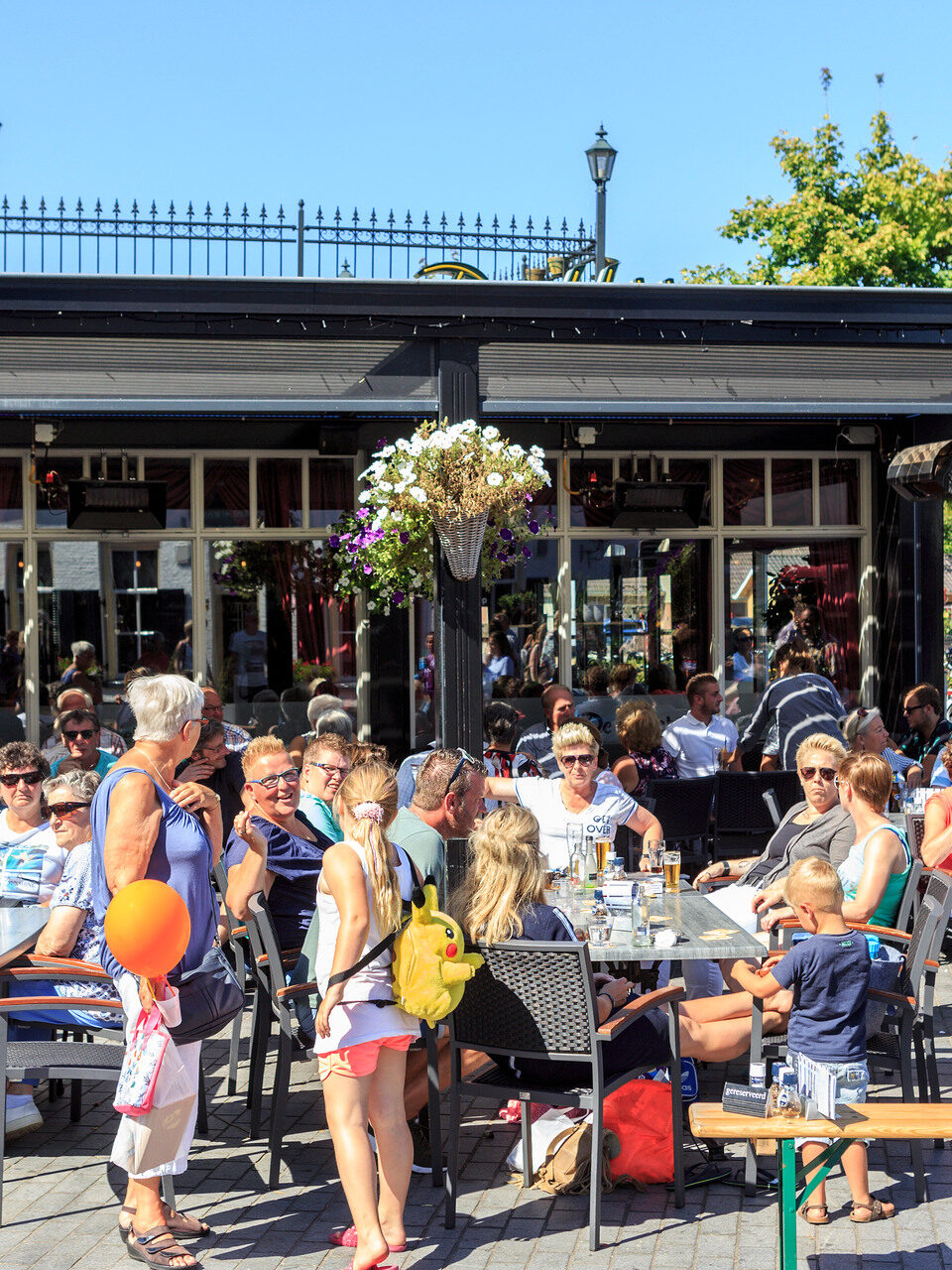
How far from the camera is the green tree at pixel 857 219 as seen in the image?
→ 789 inches

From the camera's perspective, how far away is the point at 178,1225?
3.63m

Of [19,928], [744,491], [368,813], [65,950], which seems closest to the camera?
[368,813]

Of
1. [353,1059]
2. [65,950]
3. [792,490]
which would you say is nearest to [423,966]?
[353,1059]

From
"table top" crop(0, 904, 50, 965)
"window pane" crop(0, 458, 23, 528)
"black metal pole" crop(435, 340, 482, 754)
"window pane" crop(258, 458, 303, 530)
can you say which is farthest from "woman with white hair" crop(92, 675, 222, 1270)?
"window pane" crop(0, 458, 23, 528)

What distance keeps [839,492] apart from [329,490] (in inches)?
158

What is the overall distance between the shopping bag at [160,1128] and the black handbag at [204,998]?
0.28 ft

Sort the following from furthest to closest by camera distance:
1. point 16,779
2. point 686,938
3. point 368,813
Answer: point 16,779 < point 686,938 < point 368,813

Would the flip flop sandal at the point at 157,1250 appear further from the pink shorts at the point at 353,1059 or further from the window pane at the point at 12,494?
the window pane at the point at 12,494

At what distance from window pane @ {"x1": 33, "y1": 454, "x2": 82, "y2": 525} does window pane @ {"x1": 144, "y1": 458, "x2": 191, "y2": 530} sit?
54 cm

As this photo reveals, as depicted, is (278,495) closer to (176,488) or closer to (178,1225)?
(176,488)

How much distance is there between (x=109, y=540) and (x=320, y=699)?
268 cm

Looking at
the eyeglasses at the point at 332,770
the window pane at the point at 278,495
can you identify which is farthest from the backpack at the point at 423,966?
the window pane at the point at 278,495

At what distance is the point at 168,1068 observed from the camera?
350 centimetres

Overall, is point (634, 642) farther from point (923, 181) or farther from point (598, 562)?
point (923, 181)
